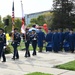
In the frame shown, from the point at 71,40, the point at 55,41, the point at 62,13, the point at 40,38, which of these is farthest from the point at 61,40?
the point at 62,13

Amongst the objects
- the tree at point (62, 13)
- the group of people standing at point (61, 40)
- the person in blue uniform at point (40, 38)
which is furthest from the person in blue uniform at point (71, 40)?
the tree at point (62, 13)

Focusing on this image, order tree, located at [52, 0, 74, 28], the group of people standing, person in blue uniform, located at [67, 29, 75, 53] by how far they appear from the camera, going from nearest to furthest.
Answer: person in blue uniform, located at [67, 29, 75, 53] < the group of people standing < tree, located at [52, 0, 74, 28]

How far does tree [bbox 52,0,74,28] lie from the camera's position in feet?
220

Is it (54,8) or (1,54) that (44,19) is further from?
(1,54)

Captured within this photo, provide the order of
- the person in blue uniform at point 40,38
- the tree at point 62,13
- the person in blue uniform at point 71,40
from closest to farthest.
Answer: the person in blue uniform at point 71,40, the person in blue uniform at point 40,38, the tree at point 62,13

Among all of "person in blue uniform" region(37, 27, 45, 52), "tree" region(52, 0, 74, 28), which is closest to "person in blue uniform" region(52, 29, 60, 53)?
"person in blue uniform" region(37, 27, 45, 52)

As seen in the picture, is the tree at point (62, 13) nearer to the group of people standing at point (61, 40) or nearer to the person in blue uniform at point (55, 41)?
the group of people standing at point (61, 40)

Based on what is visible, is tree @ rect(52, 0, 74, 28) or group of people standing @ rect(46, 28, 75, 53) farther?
tree @ rect(52, 0, 74, 28)

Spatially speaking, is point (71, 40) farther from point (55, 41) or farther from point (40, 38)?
point (40, 38)

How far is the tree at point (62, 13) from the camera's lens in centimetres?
6718

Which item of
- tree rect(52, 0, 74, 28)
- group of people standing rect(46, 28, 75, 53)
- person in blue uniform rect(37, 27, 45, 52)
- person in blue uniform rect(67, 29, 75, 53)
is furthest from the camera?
tree rect(52, 0, 74, 28)

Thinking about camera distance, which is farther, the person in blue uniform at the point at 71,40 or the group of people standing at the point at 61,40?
the group of people standing at the point at 61,40

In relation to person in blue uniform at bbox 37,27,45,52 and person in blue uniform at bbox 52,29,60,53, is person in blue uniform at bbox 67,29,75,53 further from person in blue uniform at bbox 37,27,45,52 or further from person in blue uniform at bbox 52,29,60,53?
person in blue uniform at bbox 37,27,45,52

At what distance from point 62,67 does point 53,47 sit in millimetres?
7527
